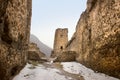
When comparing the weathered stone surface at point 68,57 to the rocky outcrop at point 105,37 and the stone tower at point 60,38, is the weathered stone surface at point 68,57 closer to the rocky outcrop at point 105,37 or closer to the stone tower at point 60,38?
the rocky outcrop at point 105,37

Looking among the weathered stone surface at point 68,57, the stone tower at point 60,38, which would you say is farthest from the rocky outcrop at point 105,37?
the stone tower at point 60,38

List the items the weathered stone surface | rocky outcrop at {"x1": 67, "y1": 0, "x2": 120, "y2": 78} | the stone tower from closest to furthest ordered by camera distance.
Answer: rocky outcrop at {"x1": 67, "y1": 0, "x2": 120, "y2": 78}, the weathered stone surface, the stone tower

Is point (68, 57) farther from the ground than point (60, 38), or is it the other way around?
point (60, 38)

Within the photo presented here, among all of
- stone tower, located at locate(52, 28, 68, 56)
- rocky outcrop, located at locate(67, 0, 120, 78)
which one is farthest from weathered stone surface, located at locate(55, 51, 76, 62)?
stone tower, located at locate(52, 28, 68, 56)

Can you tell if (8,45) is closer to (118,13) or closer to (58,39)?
(118,13)

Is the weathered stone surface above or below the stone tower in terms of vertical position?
below

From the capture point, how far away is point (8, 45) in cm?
474

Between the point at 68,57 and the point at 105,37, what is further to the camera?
the point at 68,57

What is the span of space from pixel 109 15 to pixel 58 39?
808 inches

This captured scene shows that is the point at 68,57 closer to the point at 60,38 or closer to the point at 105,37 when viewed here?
the point at 105,37

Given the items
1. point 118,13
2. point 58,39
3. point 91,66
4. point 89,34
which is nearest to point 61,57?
point 89,34

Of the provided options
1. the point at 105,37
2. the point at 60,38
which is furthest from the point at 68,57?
the point at 60,38

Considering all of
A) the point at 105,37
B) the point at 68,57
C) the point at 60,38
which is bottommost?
the point at 68,57

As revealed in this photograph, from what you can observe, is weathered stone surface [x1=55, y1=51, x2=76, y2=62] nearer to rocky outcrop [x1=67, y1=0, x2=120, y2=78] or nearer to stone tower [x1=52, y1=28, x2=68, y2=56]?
rocky outcrop [x1=67, y1=0, x2=120, y2=78]
